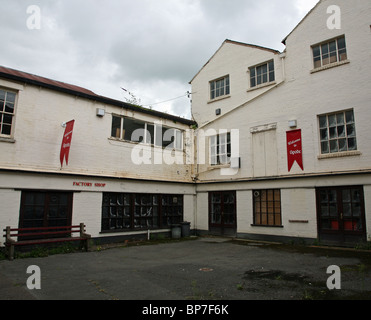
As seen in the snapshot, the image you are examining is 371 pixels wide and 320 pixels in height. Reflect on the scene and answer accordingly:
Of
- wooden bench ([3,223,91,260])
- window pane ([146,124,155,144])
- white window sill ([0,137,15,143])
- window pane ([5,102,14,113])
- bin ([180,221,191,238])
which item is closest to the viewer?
wooden bench ([3,223,91,260])

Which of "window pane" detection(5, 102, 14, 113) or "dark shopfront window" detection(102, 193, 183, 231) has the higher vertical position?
"window pane" detection(5, 102, 14, 113)

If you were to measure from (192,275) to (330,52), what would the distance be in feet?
36.9

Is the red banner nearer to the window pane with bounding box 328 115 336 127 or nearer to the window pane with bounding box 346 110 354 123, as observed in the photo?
the window pane with bounding box 328 115 336 127

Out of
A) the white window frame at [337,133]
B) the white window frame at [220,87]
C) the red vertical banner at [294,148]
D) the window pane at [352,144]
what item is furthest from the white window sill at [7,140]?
the window pane at [352,144]

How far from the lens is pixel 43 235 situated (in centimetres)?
1087

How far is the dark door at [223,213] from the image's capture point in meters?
15.2

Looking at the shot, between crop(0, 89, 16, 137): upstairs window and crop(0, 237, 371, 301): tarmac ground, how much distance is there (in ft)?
15.4

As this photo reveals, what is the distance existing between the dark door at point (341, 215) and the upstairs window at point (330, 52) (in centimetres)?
553

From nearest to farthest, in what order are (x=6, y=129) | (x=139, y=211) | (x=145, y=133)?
1. (x=6, y=129)
2. (x=139, y=211)
3. (x=145, y=133)

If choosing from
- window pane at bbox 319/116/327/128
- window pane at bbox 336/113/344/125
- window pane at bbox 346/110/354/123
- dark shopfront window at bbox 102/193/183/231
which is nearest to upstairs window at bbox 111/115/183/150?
dark shopfront window at bbox 102/193/183/231

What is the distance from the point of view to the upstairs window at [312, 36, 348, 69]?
12.4 metres

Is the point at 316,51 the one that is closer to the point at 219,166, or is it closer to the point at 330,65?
the point at 330,65

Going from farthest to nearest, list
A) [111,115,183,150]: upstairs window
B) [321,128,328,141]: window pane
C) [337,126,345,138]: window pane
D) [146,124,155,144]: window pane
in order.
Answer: [146,124,155,144]: window pane < [111,115,183,150]: upstairs window < [321,128,328,141]: window pane < [337,126,345,138]: window pane

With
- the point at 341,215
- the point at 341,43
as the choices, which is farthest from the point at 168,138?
the point at 341,43
